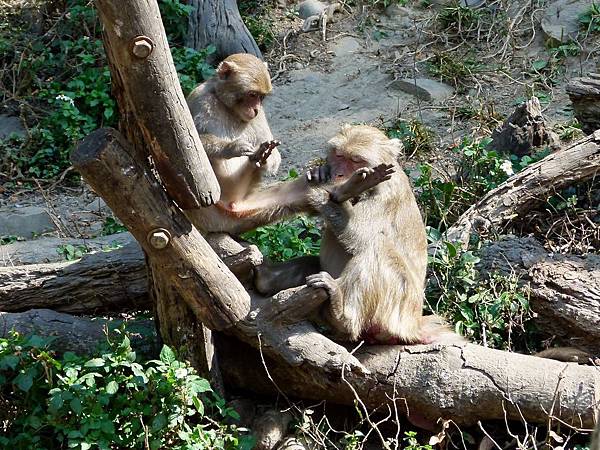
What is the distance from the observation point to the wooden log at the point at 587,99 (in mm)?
8102

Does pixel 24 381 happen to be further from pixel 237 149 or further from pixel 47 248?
pixel 47 248

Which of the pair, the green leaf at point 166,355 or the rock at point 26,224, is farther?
the rock at point 26,224

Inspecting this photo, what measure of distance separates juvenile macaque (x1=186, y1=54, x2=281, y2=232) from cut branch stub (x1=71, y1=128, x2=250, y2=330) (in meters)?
0.77

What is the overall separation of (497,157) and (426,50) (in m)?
3.82

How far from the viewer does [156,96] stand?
4.72 metres

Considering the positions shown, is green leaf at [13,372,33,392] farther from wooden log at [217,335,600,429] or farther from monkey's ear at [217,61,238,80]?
monkey's ear at [217,61,238,80]

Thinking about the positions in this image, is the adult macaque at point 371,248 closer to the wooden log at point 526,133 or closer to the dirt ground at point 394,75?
the wooden log at point 526,133

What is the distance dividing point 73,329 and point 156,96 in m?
2.11

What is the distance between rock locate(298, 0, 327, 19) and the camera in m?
12.7

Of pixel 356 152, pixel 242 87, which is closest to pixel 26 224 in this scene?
pixel 242 87

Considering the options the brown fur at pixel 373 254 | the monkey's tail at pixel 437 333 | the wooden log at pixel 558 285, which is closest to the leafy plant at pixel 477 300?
the wooden log at pixel 558 285

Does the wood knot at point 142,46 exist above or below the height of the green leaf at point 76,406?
above

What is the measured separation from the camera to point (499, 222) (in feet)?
24.6

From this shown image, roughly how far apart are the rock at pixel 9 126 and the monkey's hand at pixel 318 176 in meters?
6.20
